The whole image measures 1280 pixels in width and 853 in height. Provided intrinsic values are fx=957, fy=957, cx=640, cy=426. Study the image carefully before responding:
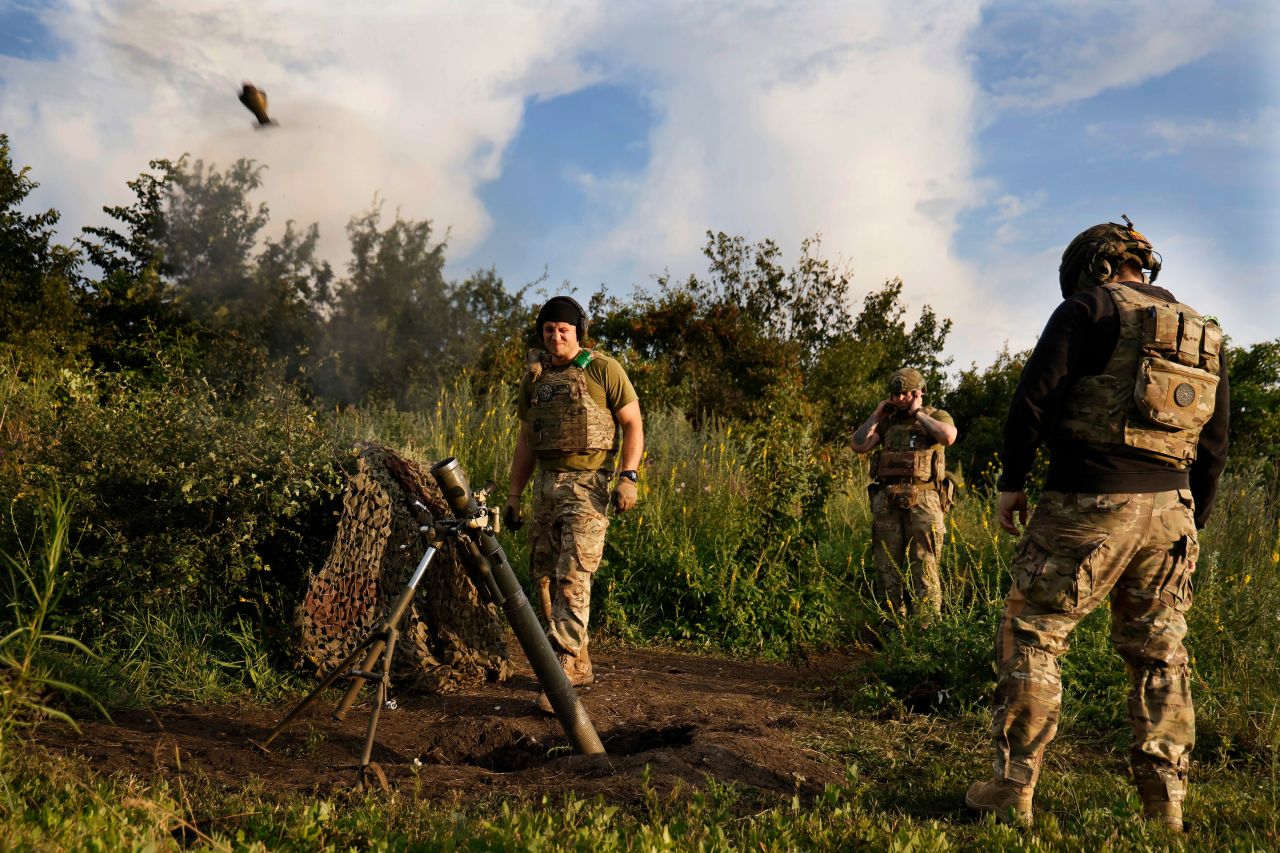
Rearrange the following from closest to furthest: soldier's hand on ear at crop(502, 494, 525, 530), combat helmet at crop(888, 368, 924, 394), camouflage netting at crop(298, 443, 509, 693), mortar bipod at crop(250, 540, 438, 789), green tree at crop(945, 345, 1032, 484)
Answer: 1. mortar bipod at crop(250, 540, 438, 789)
2. camouflage netting at crop(298, 443, 509, 693)
3. soldier's hand on ear at crop(502, 494, 525, 530)
4. combat helmet at crop(888, 368, 924, 394)
5. green tree at crop(945, 345, 1032, 484)

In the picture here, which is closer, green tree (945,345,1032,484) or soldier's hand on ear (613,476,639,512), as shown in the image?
soldier's hand on ear (613,476,639,512)

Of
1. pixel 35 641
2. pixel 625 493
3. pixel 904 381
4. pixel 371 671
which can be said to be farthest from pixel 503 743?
pixel 904 381

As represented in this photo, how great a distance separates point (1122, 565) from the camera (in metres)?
3.36

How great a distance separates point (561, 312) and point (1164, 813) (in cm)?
382

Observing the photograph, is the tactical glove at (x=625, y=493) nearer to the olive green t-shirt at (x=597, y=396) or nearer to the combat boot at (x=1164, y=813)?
the olive green t-shirt at (x=597, y=396)

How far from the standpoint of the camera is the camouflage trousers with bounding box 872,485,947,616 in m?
6.82

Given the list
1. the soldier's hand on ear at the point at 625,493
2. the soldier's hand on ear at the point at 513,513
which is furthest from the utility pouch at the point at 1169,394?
the soldier's hand on ear at the point at 513,513

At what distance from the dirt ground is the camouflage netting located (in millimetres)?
195

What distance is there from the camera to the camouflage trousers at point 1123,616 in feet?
11.0

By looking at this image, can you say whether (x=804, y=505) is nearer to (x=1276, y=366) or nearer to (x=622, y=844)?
(x=622, y=844)

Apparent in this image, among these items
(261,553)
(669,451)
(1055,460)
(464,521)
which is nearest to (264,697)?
(261,553)

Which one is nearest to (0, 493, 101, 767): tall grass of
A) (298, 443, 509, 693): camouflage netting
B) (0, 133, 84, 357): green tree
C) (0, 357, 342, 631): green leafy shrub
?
(0, 357, 342, 631): green leafy shrub

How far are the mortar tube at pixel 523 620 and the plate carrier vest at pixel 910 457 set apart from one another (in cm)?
362

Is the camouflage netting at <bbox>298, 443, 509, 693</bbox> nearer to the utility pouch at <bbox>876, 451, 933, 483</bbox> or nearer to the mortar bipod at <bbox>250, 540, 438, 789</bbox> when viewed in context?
the mortar bipod at <bbox>250, 540, 438, 789</bbox>
